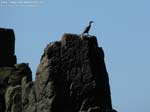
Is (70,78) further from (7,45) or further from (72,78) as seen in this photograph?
(7,45)

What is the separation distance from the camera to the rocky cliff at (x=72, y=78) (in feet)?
248

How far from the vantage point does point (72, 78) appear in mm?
76062

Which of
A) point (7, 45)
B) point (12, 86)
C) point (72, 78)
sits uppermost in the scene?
point (7, 45)

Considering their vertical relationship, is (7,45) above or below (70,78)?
above

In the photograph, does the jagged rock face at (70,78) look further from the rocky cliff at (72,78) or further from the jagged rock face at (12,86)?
the jagged rock face at (12,86)

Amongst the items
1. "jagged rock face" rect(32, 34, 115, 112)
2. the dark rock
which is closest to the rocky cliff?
"jagged rock face" rect(32, 34, 115, 112)

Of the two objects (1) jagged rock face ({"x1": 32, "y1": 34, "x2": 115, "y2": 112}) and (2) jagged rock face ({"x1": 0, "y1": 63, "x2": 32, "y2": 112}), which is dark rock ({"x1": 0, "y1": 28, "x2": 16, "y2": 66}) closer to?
(2) jagged rock face ({"x1": 0, "y1": 63, "x2": 32, "y2": 112})

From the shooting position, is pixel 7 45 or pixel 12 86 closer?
pixel 12 86

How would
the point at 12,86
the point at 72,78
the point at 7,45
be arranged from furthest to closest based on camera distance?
the point at 7,45 → the point at 12,86 → the point at 72,78

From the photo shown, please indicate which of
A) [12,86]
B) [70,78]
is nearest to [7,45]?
[12,86]

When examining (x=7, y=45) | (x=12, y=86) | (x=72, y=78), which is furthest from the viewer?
(x=7, y=45)

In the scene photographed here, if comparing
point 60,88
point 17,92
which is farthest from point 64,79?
point 17,92

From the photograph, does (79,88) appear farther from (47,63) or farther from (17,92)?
(17,92)

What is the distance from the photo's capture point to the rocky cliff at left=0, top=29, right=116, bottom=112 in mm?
75500
